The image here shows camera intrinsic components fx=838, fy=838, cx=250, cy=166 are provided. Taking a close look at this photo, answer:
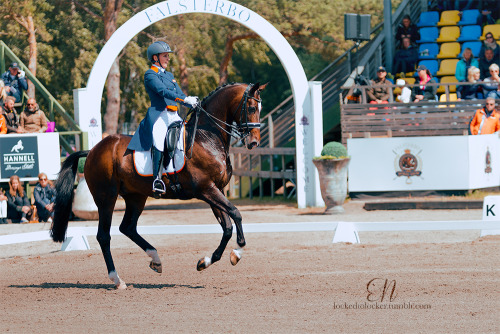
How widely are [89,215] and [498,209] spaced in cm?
822

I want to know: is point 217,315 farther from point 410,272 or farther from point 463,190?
point 463,190

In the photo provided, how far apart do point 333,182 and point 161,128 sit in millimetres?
7931

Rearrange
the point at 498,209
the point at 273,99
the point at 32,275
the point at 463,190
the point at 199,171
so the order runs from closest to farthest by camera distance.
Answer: the point at 199,171 < the point at 32,275 < the point at 498,209 < the point at 463,190 < the point at 273,99

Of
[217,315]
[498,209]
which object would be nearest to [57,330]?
[217,315]

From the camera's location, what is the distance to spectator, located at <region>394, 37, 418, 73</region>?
69.7 feet

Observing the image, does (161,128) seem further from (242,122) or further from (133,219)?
(133,219)

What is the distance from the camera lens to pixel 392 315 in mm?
7188

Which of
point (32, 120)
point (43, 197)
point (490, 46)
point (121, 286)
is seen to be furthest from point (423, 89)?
point (121, 286)

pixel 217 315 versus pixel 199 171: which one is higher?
pixel 199 171

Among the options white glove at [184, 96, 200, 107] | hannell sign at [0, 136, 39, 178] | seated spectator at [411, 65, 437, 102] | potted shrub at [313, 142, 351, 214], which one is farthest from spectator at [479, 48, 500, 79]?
white glove at [184, 96, 200, 107]

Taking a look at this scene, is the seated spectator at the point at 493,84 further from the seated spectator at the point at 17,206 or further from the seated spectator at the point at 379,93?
the seated spectator at the point at 17,206

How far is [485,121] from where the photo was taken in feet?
60.4

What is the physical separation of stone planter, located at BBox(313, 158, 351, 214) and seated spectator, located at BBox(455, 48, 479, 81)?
5072 millimetres

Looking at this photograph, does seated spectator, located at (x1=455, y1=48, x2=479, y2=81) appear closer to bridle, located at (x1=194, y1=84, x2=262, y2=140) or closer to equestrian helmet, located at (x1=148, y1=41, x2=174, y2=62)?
bridle, located at (x1=194, y1=84, x2=262, y2=140)
